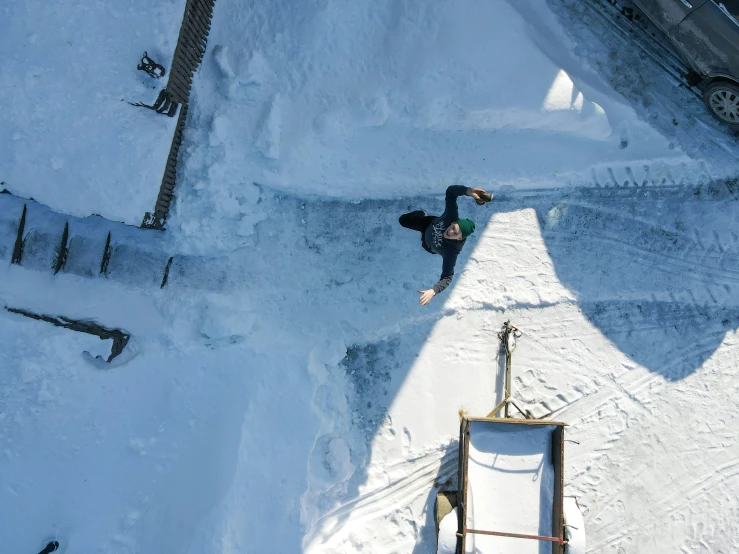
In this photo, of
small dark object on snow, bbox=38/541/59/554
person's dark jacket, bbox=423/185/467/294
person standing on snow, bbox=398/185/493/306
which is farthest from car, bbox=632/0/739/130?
small dark object on snow, bbox=38/541/59/554

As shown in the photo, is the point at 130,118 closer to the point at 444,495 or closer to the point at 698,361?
the point at 444,495

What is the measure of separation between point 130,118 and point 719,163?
21.1ft

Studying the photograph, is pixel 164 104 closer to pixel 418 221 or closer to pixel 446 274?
pixel 418 221

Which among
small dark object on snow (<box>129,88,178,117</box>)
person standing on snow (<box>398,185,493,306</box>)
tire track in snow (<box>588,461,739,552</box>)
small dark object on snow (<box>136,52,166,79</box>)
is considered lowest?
tire track in snow (<box>588,461,739,552</box>)

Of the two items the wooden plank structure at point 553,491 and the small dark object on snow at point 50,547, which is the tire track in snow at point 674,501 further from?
the small dark object on snow at point 50,547

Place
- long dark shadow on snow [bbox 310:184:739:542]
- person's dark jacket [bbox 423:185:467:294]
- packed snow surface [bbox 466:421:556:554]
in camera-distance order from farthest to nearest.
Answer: long dark shadow on snow [bbox 310:184:739:542]
packed snow surface [bbox 466:421:556:554]
person's dark jacket [bbox 423:185:467:294]

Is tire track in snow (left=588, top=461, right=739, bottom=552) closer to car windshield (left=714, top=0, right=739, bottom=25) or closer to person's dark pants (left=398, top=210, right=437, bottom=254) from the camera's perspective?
person's dark pants (left=398, top=210, right=437, bottom=254)

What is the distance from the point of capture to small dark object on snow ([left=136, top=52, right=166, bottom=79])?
4.41 metres

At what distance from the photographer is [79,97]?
451cm

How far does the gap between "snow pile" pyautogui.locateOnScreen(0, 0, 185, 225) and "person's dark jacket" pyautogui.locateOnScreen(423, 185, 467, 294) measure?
2.81 metres

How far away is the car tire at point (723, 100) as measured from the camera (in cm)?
549

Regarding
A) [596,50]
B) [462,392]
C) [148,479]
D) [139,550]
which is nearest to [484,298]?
[462,392]

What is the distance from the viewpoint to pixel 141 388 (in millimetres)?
4887

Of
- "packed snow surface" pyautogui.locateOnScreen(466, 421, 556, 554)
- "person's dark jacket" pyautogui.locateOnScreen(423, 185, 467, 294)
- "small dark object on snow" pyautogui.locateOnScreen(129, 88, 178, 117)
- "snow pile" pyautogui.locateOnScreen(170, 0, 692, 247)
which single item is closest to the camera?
"person's dark jacket" pyautogui.locateOnScreen(423, 185, 467, 294)
